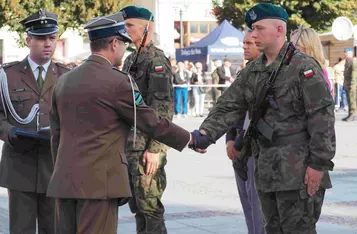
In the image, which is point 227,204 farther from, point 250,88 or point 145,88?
point 250,88

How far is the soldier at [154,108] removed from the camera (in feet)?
22.8

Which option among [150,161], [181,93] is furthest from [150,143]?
[181,93]

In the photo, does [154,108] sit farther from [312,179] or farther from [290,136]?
[312,179]

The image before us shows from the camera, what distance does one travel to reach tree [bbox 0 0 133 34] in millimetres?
35375

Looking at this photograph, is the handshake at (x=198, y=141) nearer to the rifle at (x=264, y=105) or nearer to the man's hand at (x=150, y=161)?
the rifle at (x=264, y=105)

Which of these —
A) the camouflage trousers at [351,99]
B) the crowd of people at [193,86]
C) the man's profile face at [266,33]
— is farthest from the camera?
the crowd of people at [193,86]

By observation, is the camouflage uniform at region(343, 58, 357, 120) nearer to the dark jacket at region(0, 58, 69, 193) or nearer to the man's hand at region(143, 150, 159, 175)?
the man's hand at region(143, 150, 159, 175)

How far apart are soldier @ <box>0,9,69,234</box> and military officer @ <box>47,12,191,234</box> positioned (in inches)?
44.9

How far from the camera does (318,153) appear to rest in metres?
5.49

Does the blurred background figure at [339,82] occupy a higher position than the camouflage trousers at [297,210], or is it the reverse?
the camouflage trousers at [297,210]

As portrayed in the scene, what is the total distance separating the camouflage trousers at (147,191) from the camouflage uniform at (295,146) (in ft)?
4.77

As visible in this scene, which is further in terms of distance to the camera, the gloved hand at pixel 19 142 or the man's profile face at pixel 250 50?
the man's profile face at pixel 250 50

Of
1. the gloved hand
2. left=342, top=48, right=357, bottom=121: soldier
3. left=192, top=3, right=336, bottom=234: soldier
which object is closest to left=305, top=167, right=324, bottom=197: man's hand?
left=192, top=3, right=336, bottom=234: soldier

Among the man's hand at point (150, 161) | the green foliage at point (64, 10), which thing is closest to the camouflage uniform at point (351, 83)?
the green foliage at point (64, 10)
